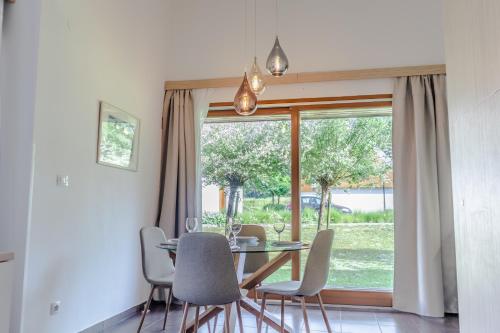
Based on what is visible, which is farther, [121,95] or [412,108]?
[412,108]

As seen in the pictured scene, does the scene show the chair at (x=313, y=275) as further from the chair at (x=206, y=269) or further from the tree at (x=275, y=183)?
the tree at (x=275, y=183)

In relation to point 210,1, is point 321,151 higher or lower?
lower

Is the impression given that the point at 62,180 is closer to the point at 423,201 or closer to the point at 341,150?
the point at 341,150

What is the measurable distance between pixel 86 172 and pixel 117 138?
52 cm

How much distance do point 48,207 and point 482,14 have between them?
8.75 feet

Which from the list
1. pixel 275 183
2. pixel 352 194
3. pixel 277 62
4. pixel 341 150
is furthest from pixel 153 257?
pixel 341 150

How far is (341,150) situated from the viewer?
4246mm

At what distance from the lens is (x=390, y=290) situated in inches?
154

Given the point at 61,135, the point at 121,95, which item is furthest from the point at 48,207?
the point at 121,95

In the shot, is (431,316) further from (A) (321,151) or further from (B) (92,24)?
(B) (92,24)

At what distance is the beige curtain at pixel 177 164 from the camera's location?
413 centimetres

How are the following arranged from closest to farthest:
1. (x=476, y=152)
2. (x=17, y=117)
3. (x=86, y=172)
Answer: (x=476, y=152)
(x=17, y=117)
(x=86, y=172)

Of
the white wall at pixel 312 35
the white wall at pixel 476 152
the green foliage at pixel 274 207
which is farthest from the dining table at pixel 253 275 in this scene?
the white wall at pixel 312 35

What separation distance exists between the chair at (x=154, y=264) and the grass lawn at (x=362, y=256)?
1.43m
